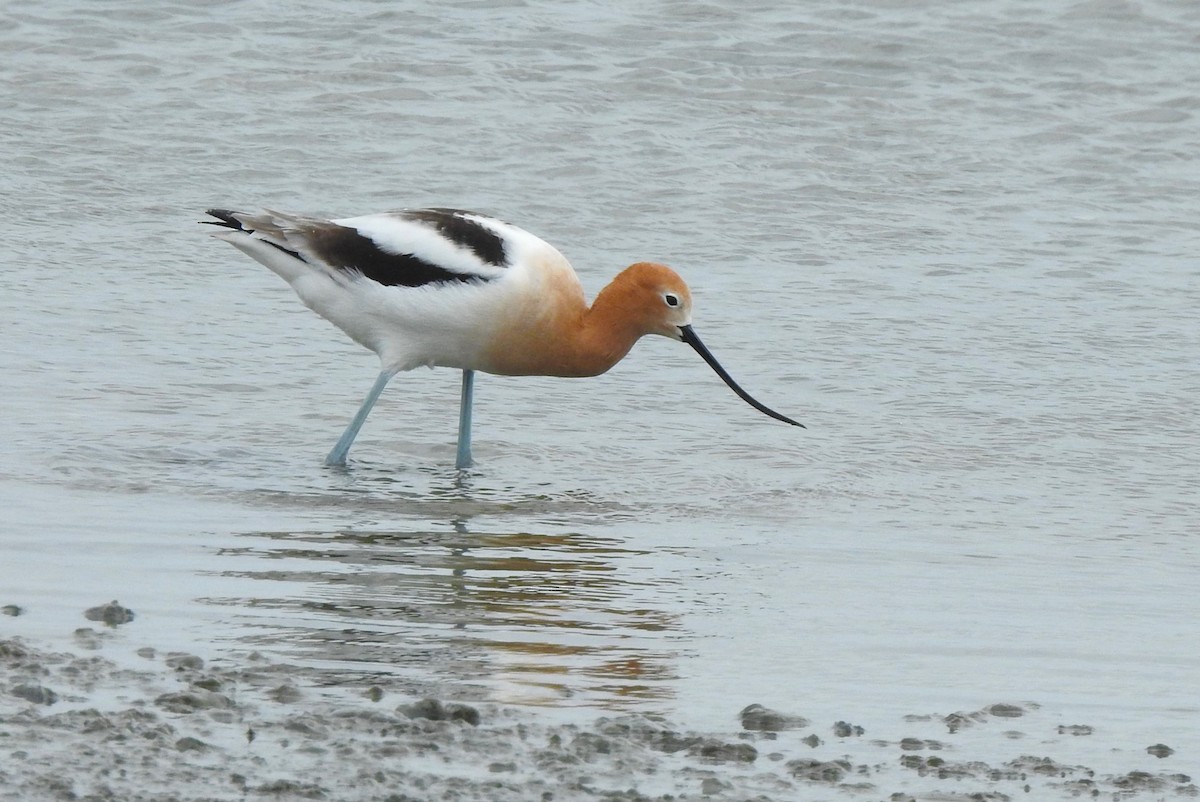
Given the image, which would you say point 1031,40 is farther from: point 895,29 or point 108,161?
point 108,161

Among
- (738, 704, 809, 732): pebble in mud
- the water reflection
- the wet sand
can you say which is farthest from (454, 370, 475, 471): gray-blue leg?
(738, 704, 809, 732): pebble in mud

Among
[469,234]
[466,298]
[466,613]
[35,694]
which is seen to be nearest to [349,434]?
[466,298]

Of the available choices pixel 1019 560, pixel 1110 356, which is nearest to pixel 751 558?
pixel 1019 560

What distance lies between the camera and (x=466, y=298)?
7.85m

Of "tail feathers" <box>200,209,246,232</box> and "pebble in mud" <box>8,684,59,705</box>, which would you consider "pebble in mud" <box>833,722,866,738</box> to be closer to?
"pebble in mud" <box>8,684,59,705</box>

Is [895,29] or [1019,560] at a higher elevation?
[895,29]

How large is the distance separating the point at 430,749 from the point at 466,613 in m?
1.30

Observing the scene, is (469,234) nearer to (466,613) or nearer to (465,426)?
(465,426)

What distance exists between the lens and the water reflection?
16.8ft

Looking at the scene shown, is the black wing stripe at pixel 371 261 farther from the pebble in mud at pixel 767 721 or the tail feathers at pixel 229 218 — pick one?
the pebble in mud at pixel 767 721

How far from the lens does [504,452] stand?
829 cm

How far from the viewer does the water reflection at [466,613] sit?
16.8ft

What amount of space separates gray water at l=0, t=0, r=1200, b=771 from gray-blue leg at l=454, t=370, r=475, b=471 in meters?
0.11

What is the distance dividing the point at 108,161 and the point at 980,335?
228 inches
